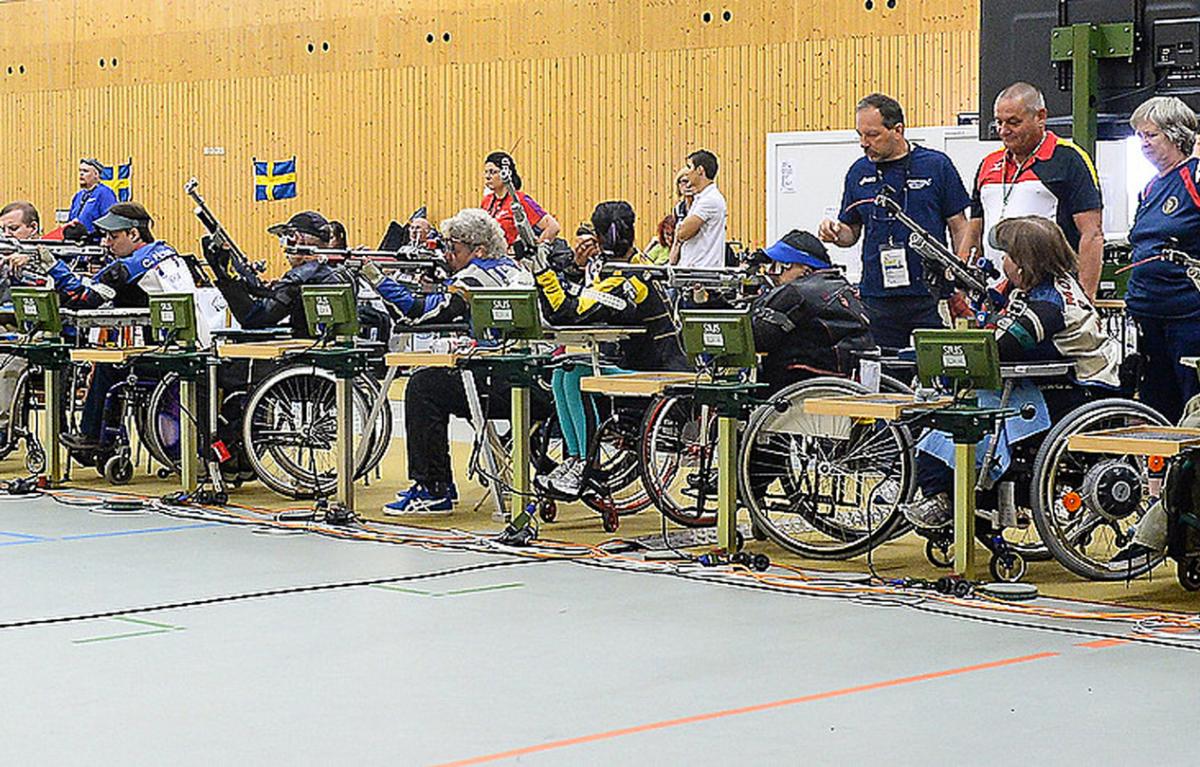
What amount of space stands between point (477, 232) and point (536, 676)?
3.18m

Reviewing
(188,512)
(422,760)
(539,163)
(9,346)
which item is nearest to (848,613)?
(422,760)

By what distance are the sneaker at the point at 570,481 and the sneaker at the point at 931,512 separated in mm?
1472

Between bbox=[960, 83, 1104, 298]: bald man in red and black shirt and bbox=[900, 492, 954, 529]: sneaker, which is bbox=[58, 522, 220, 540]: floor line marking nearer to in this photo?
bbox=[900, 492, 954, 529]: sneaker

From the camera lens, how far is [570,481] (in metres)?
7.01

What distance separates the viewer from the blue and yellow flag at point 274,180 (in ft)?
55.0

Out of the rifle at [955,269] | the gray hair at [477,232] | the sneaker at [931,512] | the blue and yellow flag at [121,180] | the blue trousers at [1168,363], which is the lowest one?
the sneaker at [931,512]

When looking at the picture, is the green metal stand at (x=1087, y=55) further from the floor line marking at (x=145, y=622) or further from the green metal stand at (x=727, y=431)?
the floor line marking at (x=145, y=622)

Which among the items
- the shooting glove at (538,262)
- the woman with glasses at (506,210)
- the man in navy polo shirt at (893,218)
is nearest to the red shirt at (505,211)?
the woman with glasses at (506,210)

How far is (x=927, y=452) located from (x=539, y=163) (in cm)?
967

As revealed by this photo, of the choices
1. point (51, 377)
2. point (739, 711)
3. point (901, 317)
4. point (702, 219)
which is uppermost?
point (702, 219)

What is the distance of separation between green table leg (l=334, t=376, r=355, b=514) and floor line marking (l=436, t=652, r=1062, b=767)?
3.26 m

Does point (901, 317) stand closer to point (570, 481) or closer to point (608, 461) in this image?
point (608, 461)

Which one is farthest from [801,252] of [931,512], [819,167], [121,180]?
[121,180]

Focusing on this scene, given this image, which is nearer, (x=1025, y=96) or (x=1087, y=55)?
(x=1025, y=96)
